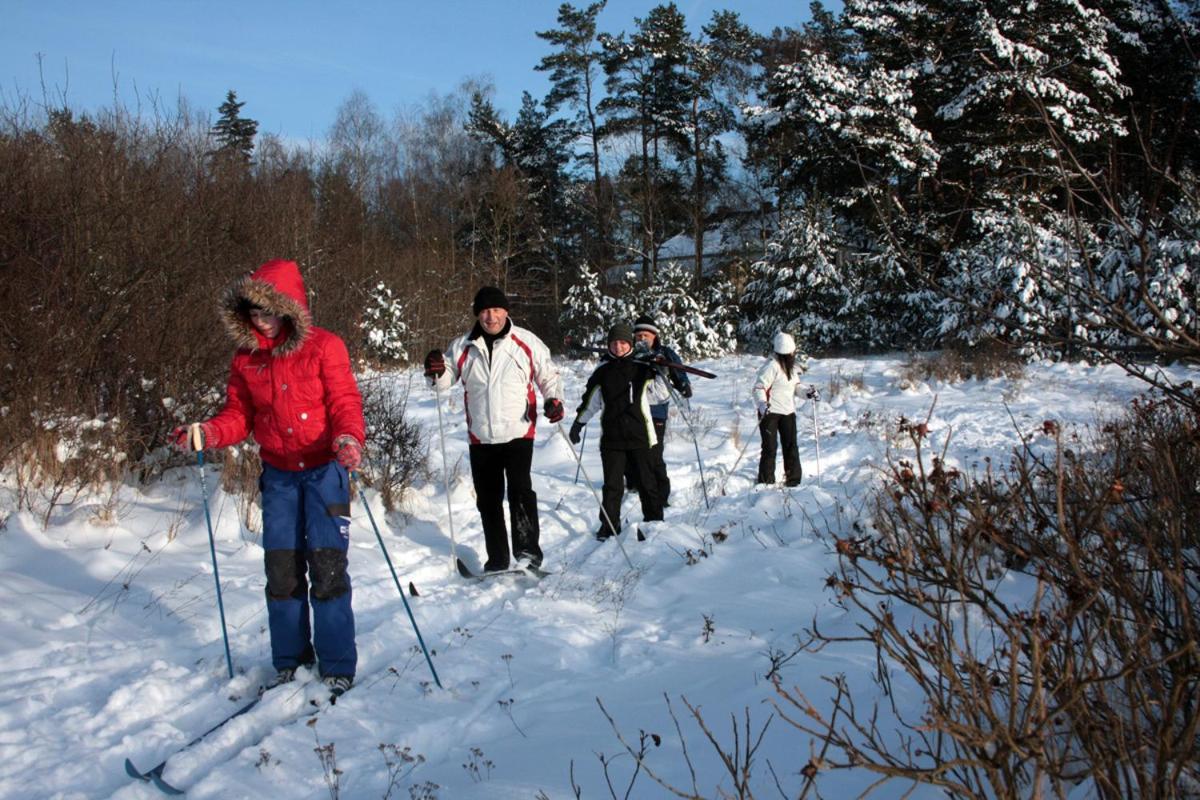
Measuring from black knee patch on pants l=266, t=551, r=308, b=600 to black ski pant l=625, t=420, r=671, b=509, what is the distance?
3.51 m

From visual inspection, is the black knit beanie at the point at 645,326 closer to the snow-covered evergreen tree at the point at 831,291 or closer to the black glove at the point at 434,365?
the black glove at the point at 434,365

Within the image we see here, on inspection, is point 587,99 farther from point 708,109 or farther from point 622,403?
point 622,403

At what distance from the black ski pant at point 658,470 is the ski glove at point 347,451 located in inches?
135

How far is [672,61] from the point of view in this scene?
2659 centimetres

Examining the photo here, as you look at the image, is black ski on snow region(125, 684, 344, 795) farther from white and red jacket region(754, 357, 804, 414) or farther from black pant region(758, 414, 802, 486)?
white and red jacket region(754, 357, 804, 414)

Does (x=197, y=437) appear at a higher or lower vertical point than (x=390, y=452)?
higher

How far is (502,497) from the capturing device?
5.48m

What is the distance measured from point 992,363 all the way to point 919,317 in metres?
5.01

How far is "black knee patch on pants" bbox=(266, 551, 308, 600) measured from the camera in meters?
3.70

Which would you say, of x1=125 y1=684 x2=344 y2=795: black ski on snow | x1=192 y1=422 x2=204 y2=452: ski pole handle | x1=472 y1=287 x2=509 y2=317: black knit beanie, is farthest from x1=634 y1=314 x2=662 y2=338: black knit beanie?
x1=125 y1=684 x2=344 y2=795: black ski on snow

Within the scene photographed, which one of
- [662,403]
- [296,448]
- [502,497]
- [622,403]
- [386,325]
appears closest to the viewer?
[296,448]

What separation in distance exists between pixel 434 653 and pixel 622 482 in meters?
2.86

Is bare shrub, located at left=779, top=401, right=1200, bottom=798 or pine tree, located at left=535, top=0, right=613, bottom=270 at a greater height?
pine tree, located at left=535, top=0, right=613, bottom=270

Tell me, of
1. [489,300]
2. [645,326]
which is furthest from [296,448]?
[645,326]
